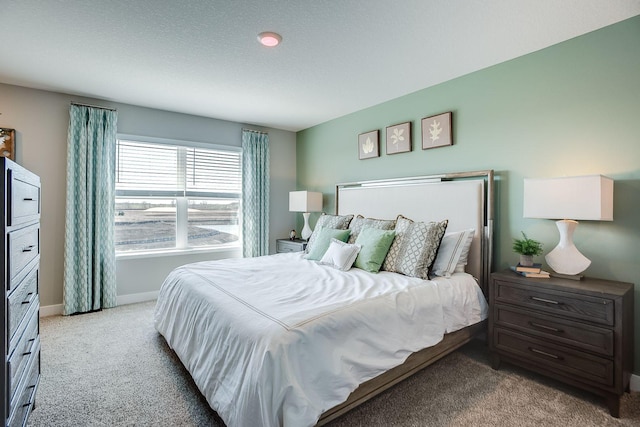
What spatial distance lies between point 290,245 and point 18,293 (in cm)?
318

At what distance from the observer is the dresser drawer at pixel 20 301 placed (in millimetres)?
1363

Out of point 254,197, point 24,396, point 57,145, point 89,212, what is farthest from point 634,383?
point 57,145

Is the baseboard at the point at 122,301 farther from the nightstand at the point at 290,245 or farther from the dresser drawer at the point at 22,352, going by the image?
the dresser drawer at the point at 22,352

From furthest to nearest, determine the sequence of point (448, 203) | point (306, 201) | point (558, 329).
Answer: point (306, 201) < point (448, 203) < point (558, 329)

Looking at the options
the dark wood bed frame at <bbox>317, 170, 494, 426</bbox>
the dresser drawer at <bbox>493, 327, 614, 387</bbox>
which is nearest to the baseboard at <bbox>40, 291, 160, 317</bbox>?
the dark wood bed frame at <bbox>317, 170, 494, 426</bbox>

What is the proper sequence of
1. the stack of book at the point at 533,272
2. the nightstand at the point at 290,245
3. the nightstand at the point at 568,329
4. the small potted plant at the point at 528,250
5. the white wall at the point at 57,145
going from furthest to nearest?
the nightstand at the point at 290,245
the white wall at the point at 57,145
the small potted plant at the point at 528,250
the stack of book at the point at 533,272
the nightstand at the point at 568,329

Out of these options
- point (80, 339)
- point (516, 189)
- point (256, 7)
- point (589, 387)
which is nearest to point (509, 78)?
point (516, 189)

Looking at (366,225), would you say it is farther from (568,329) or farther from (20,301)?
(20,301)

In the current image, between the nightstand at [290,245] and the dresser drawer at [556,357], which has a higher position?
the nightstand at [290,245]

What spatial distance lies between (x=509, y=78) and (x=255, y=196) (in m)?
3.42

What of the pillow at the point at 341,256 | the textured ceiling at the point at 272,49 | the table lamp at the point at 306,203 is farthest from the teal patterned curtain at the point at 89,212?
the pillow at the point at 341,256

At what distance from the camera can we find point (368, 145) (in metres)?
3.98

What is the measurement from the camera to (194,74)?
9.86 ft

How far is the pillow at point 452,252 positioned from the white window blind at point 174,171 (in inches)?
125
